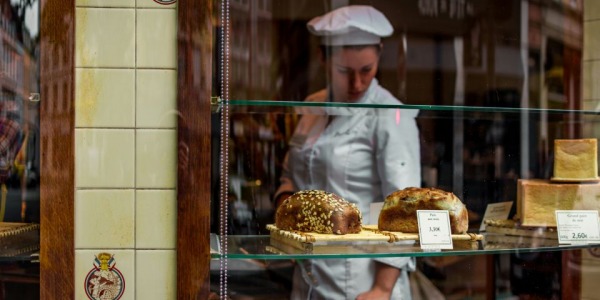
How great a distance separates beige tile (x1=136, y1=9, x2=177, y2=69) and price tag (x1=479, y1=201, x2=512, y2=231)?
0.94 m

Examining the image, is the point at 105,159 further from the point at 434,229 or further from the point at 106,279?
the point at 434,229

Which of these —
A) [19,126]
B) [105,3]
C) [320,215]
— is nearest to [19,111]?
[19,126]

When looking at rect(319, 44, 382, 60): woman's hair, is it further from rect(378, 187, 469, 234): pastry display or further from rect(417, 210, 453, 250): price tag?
rect(417, 210, 453, 250): price tag

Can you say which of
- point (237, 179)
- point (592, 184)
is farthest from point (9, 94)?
point (592, 184)

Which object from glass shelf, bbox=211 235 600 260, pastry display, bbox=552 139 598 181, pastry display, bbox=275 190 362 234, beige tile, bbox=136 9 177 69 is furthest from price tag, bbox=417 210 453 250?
beige tile, bbox=136 9 177 69

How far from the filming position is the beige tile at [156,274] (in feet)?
5.08

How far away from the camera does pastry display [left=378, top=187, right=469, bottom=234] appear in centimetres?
176

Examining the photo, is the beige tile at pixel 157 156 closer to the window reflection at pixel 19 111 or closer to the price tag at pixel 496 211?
the window reflection at pixel 19 111

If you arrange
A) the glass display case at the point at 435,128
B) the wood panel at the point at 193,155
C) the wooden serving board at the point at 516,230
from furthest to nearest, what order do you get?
the glass display case at the point at 435,128 < the wooden serving board at the point at 516,230 < the wood panel at the point at 193,155

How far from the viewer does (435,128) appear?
7.53ft

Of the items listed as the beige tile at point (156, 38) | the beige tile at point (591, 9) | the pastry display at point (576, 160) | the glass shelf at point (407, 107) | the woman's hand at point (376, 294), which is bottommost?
the woman's hand at point (376, 294)

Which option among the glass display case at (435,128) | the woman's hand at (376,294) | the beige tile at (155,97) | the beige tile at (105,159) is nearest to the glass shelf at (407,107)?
the glass display case at (435,128)

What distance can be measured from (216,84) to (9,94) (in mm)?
444

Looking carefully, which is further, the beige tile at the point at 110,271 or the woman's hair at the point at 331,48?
the woman's hair at the point at 331,48
